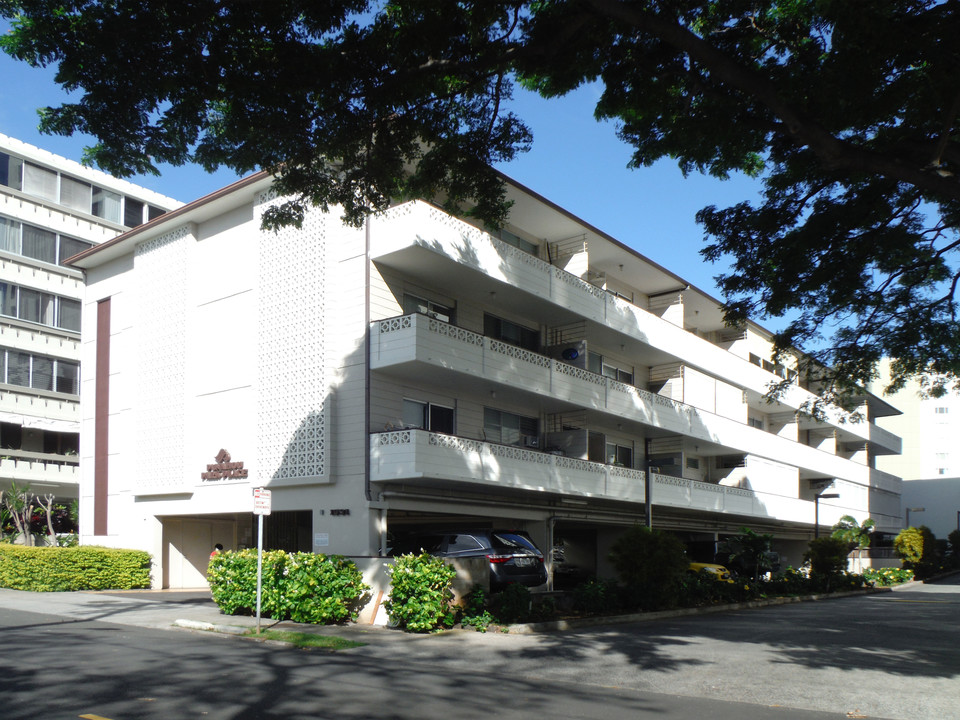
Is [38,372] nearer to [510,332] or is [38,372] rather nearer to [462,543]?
[510,332]

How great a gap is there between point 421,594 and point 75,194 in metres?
33.3

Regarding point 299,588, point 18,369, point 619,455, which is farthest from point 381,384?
point 18,369

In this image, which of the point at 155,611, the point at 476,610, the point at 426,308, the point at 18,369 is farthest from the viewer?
the point at 18,369

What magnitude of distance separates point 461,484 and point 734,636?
8.65m

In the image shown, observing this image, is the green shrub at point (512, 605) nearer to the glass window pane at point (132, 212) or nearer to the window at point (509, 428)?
the window at point (509, 428)

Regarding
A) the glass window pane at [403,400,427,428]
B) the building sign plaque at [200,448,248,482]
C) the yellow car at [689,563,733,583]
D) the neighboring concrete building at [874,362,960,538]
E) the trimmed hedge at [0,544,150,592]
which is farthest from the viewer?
the neighboring concrete building at [874,362,960,538]

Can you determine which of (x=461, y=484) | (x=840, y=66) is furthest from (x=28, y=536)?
(x=840, y=66)

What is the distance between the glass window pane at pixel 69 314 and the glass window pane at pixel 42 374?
1.86 m

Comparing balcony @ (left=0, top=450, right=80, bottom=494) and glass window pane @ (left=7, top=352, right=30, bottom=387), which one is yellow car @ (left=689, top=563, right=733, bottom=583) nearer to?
balcony @ (left=0, top=450, right=80, bottom=494)

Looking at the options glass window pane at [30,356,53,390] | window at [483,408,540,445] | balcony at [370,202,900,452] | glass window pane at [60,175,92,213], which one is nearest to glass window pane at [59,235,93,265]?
glass window pane at [60,175,92,213]

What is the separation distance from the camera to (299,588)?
1750 cm

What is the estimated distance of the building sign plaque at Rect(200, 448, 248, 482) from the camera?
24281 mm

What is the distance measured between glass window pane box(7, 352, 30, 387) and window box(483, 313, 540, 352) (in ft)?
75.5

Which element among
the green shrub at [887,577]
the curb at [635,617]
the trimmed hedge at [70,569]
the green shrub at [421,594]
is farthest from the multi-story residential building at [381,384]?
the green shrub at [887,577]
